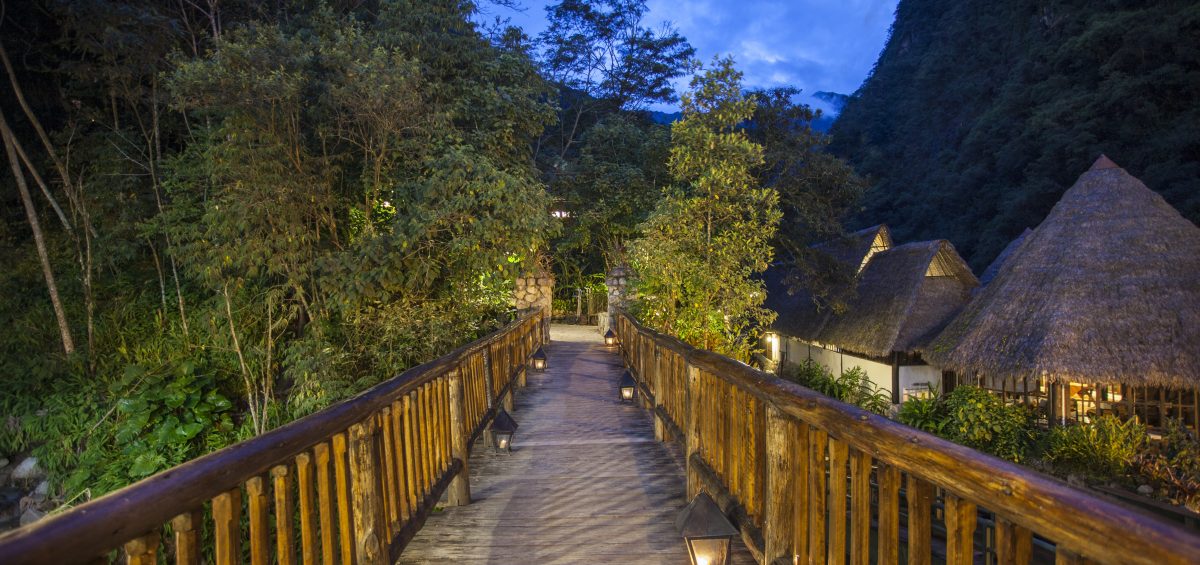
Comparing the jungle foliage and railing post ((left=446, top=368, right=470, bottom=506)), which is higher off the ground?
the jungle foliage

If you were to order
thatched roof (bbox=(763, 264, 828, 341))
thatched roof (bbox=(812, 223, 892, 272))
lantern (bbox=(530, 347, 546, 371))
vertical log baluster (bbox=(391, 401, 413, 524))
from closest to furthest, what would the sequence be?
vertical log baluster (bbox=(391, 401, 413, 524)) < lantern (bbox=(530, 347, 546, 371)) < thatched roof (bbox=(763, 264, 828, 341)) < thatched roof (bbox=(812, 223, 892, 272))

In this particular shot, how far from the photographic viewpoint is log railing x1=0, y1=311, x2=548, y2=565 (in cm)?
96

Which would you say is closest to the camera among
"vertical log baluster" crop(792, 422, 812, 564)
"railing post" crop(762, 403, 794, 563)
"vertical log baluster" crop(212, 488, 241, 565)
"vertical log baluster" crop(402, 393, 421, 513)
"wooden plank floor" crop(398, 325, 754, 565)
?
"vertical log baluster" crop(212, 488, 241, 565)

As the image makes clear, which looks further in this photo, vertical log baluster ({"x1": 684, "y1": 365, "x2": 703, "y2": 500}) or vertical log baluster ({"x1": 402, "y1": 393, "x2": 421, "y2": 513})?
vertical log baluster ({"x1": 684, "y1": 365, "x2": 703, "y2": 500})

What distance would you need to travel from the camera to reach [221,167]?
5.82 m

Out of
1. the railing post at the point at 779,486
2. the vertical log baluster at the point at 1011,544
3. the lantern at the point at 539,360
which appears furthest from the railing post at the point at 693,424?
the lantern at the point at 539,360

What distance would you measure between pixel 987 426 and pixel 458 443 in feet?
26.1

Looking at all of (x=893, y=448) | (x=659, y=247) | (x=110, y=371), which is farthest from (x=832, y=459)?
(x=110, y=371)

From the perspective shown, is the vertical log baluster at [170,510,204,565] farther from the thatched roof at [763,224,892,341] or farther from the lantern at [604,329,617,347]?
the thatched roof at [763,224,892,341]

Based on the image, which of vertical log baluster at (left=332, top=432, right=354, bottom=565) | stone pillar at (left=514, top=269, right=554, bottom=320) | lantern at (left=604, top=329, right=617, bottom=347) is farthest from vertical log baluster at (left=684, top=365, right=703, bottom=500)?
stone pillar at (left=514, top=269, right=554, bottom=320)

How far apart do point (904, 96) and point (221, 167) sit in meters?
34.8

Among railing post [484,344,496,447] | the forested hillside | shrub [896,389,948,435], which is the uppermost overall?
the forested hillside

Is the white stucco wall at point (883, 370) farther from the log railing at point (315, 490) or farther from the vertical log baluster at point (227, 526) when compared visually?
the vertical log baluster at point (227, 526)

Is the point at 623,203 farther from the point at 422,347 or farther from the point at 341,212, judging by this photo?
the point at 422,347
